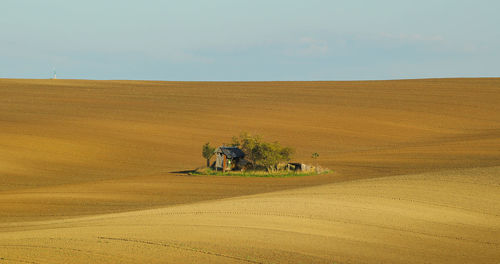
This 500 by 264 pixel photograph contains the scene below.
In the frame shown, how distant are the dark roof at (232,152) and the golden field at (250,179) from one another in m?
3.24

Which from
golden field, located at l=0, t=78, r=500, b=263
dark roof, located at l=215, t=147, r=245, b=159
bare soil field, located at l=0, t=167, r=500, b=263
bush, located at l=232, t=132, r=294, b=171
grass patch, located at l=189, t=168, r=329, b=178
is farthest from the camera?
dark roof, located at l=215, t=147, r=245, b=159

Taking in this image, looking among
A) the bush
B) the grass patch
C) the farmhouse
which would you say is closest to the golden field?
the grass patch

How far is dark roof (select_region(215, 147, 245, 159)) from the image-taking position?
45000mm

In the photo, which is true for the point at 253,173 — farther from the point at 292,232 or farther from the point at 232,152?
the point at 292,232

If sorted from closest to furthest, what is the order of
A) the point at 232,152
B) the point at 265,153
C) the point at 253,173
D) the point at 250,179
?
1. the point at 250,179
2. the point at 265,153
3. the point at 253,173
4. the point at 232,152

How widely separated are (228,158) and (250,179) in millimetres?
3887

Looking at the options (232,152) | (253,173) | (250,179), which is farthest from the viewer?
(232,152)

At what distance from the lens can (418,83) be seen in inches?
4104

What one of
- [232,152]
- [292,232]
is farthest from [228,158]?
[292,232]

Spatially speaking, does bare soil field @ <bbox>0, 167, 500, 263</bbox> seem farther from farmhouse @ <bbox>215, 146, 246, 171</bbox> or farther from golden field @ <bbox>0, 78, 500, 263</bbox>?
farmhouse @ <bbox>215, 146, 246, 171</bbox>

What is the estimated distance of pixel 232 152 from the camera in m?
45.4

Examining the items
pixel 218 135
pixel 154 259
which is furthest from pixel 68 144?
pixel 154 259

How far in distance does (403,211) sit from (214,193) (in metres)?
12.7

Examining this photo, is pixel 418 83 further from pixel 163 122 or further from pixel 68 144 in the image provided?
pixel 68 144
